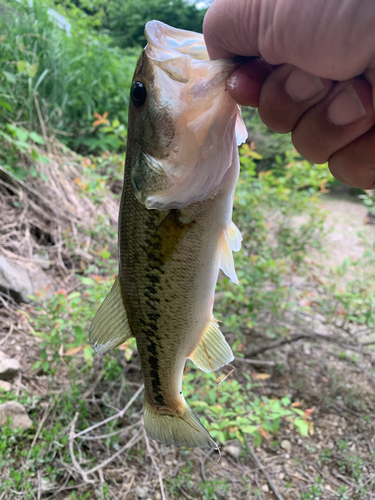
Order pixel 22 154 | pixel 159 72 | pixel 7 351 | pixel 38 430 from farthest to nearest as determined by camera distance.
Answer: pixel 22 154, pixel 7 351, pixel 38 430, pixel 159 72

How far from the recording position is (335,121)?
34.2 inches

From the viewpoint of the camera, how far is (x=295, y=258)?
3658 millimetres

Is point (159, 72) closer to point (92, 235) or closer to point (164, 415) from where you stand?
point (164, 415)

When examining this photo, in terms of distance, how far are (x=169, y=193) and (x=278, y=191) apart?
2581 millimetres

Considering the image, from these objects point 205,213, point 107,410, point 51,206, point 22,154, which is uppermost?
point 205,213

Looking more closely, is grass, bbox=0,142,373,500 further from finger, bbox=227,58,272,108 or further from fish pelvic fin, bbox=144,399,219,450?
finger, bbox=227,58,272,108

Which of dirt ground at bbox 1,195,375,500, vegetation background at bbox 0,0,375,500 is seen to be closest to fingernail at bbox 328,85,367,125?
vegetation background at bbox 0,0,375,500

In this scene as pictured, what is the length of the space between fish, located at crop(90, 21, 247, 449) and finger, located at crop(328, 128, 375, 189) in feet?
1.11

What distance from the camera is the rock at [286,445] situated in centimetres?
233

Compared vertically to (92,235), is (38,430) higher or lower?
lower

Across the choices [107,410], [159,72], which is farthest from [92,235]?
[159,72]

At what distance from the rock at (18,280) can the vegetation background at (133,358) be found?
0.09 meters

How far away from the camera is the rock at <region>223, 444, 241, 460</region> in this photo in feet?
7.25

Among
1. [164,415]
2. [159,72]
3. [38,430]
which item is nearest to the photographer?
[159,72]
